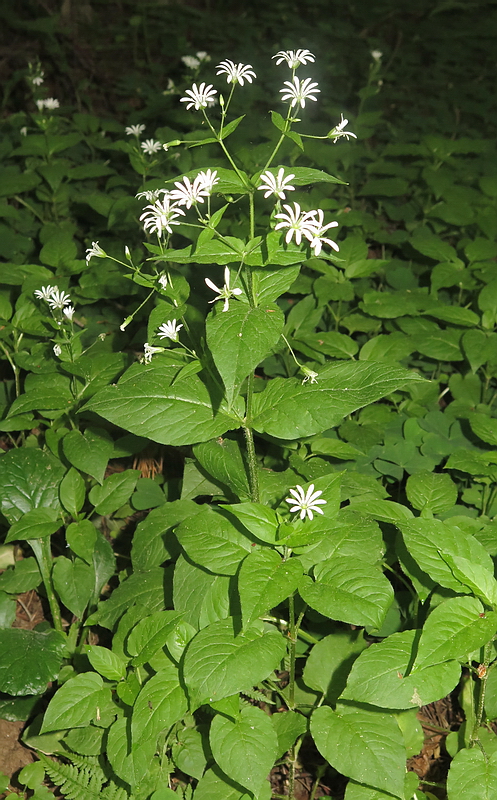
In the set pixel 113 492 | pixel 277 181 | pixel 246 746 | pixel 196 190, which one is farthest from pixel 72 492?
pixel 277 181

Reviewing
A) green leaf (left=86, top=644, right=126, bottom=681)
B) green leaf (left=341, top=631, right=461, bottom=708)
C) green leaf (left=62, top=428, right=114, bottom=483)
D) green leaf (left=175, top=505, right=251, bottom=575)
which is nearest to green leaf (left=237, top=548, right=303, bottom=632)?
green leaf (left=175, top=505, right=251, bottom=575)

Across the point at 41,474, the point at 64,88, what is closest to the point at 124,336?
the point at 41,474

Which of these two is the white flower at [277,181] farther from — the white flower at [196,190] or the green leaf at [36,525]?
the green leaf at [36,525]

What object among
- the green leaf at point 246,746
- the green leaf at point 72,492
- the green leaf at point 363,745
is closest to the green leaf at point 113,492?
→ the green leaf at point 72,492

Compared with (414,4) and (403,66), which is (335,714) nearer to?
(403,66)

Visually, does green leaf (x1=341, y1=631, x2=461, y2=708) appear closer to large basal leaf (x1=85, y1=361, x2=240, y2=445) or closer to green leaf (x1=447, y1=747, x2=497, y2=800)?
green leaf (x1=447, y1=747, x2=497, y2=800)

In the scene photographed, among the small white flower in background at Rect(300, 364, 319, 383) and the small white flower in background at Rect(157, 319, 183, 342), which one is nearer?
the small white flower in background at Rect(300, 364, 319, 383)

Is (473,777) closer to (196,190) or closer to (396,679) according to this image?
(396,679)
